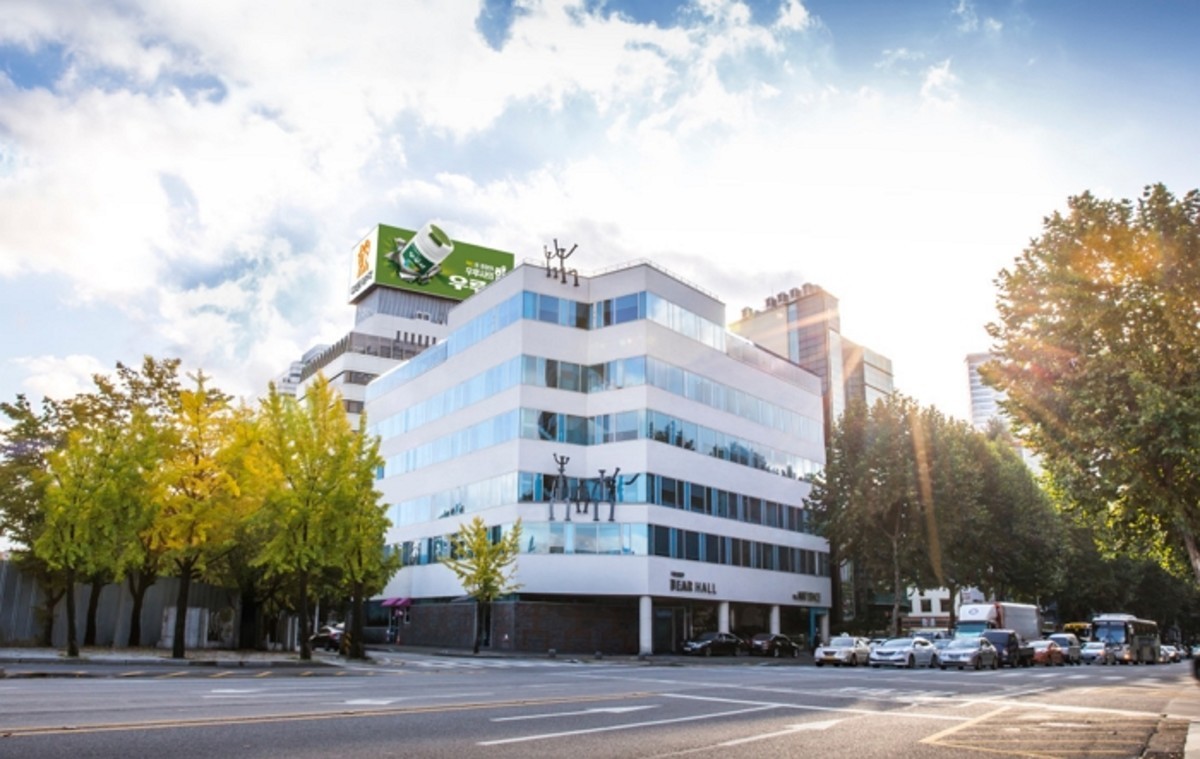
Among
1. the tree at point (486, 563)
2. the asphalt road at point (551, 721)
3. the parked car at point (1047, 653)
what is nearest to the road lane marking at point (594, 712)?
the asphalt road at point (551, 721)

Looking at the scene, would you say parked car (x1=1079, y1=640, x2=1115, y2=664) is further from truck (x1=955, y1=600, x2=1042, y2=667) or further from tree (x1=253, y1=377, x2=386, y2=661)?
tree (x1=253, y1=377, x2=386, y2=661)

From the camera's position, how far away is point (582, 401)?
50969 mm

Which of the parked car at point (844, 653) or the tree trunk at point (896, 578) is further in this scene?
the tree trunk at point (896, 578)

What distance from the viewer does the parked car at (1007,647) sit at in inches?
1592

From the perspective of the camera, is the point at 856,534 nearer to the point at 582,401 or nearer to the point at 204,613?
the point at 582,401

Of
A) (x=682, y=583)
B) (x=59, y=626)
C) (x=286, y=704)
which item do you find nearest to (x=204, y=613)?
(x=59, y=626)

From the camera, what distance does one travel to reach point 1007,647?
1607 inches

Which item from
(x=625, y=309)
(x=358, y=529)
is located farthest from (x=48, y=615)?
(x=625, y=309)

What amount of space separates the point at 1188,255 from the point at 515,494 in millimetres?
33988

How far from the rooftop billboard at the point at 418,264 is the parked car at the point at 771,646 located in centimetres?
4861

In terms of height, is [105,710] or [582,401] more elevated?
[582,401]

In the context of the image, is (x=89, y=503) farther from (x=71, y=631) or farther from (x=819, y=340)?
(x=819, y=340)

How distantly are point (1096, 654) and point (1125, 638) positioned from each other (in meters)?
4.87

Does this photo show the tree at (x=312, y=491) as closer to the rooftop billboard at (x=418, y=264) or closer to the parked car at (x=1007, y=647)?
the parked car at (x=1007, y=647)
